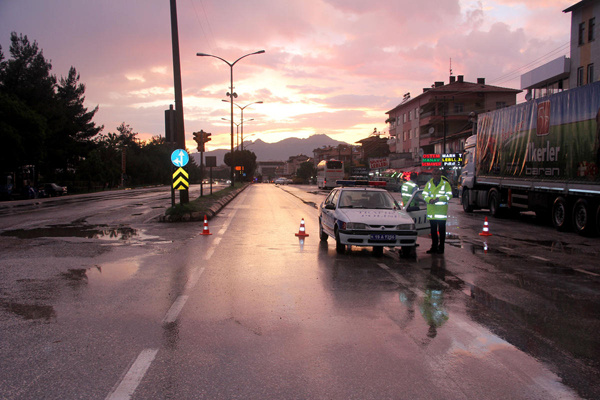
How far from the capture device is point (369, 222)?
10.1m

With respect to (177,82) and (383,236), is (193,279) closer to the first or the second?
(383,236)

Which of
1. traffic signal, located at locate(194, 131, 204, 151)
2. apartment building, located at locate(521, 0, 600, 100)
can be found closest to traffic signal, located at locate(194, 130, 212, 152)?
traffic signal, located at locate(194, 131, 204, 151)

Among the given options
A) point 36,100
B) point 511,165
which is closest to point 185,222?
point 511,165

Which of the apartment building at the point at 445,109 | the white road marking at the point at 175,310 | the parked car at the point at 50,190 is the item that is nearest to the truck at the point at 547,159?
the white road marking at the point at 175,310

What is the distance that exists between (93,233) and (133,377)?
1136cm

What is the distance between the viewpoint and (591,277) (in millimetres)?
8562

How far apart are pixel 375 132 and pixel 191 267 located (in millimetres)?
108533

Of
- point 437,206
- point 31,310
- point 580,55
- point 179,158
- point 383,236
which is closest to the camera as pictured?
point 31,310

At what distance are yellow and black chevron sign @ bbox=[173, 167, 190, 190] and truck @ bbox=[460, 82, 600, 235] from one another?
12307 mm

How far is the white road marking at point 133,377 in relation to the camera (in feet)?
12.1

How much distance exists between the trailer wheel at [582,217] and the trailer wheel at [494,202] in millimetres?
5497

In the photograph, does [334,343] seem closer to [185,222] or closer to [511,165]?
[185,222]

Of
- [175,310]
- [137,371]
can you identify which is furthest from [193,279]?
[137,371]

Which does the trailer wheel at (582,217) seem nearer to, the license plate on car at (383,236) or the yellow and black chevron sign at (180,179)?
the license plate on car at (383,236)
